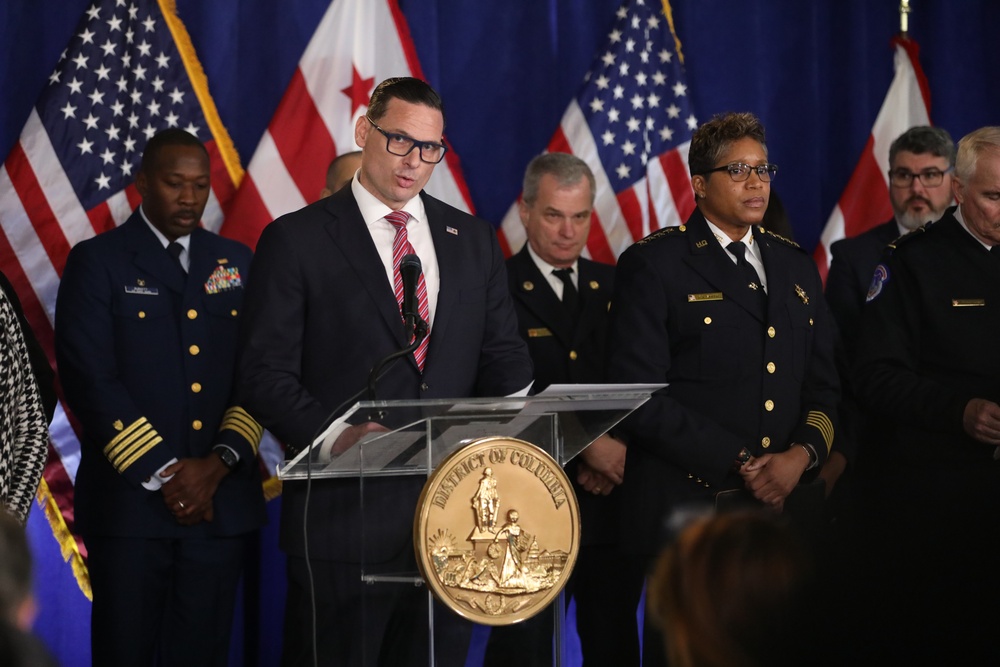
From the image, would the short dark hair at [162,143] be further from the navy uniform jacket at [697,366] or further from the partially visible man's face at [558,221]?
the navy uniform jacket at [697,366]

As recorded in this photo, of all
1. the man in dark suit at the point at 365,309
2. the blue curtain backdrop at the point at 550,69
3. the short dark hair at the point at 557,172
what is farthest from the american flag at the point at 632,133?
the man in dark suit at the point at 365,309

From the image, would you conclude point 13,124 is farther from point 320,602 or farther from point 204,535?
point 320,602

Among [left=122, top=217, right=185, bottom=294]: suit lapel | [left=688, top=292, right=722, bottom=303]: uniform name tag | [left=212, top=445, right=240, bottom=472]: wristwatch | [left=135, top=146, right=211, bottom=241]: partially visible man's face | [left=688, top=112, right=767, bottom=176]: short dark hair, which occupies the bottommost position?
[left=212, top=445, right=240, bottom=472]: wristwatch

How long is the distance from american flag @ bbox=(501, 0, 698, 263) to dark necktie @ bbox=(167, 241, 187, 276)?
1.49 metres

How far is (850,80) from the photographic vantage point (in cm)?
572

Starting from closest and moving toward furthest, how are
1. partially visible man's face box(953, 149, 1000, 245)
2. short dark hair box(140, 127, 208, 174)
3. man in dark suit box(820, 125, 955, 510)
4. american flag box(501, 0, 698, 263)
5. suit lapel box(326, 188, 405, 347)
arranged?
suit lapel box(326, 188, 405, 347)
partially visible man's face box(953, 149, 1000, 245)
short dark hair box(140, 127, 208, 174)
man in dark suit box(820, 125, 955, 510)
american flag box(501, 0, 698, 263)

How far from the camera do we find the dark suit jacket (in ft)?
9.77

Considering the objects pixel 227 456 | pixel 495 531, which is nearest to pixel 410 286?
pixel 495 531

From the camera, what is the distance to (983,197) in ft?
12.2

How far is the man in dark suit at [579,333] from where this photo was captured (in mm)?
3918

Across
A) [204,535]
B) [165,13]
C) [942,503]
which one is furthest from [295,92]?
[942,503]

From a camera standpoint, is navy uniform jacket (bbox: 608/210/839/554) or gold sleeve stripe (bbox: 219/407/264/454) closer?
navy uniform jacket (bbox: 608/210/839/554)

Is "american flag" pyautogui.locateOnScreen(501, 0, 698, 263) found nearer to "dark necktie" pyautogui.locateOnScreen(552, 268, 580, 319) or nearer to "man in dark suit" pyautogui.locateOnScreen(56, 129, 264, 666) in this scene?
"dark necktie" pyautogui.locateOnScreen(552, 268, 580, 319)

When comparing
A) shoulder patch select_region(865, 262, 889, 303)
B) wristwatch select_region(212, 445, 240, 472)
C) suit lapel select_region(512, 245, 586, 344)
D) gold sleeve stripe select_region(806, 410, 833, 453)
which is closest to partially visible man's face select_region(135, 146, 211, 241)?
wristwatch select_region(212, 445, 240, 472)
